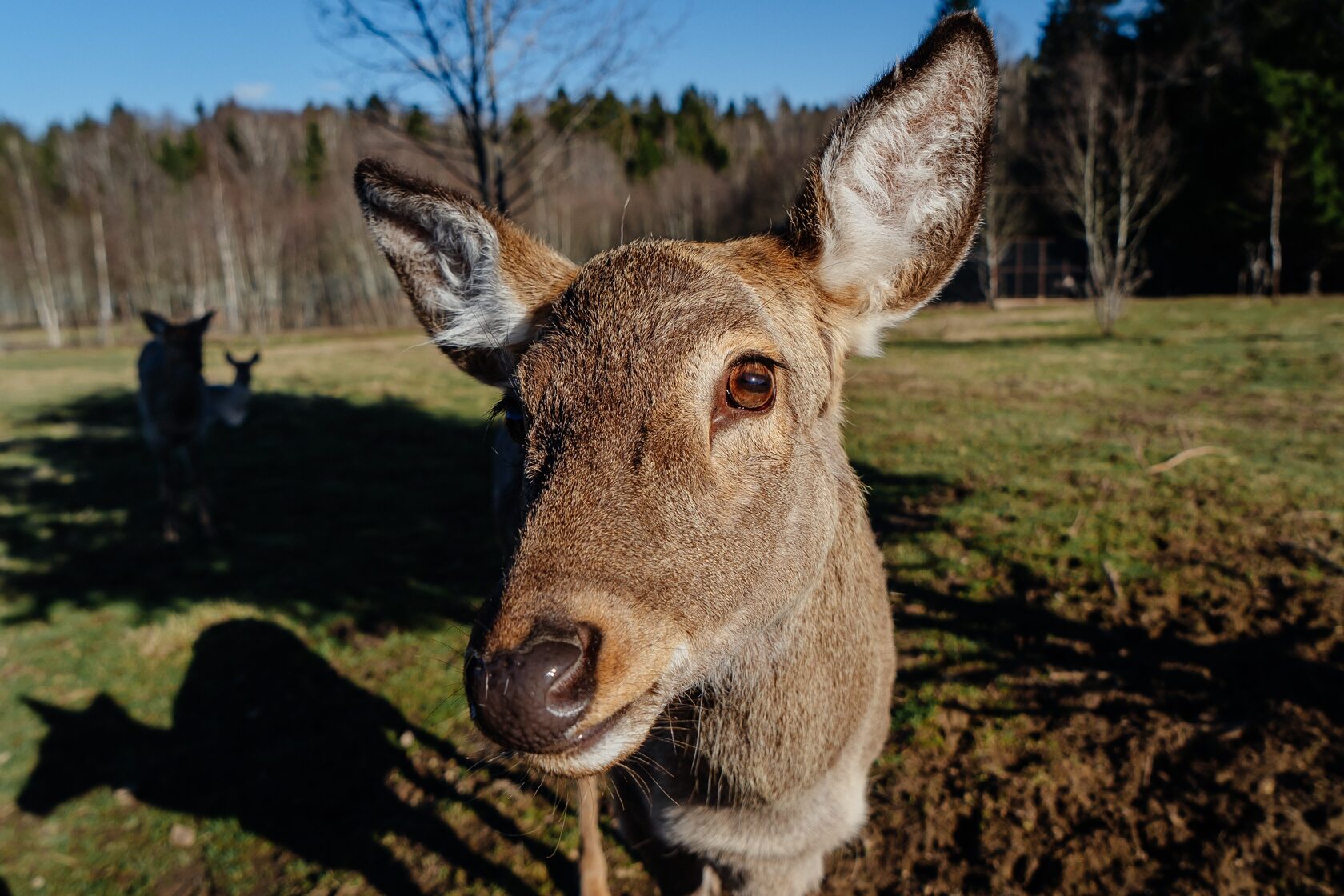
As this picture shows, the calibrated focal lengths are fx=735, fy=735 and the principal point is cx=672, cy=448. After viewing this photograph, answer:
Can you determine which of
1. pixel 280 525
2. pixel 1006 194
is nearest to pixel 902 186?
pixel 280 525

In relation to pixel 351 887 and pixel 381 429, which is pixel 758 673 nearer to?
pixel 351 887

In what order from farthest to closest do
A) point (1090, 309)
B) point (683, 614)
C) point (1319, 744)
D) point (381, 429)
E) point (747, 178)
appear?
point (1090, 309), point (747, 178), point (381, 429), point (1319, 744), point (683, 614)

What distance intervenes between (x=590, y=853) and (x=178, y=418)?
31.9 feet

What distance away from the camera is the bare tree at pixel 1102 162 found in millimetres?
26219

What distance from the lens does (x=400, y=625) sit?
7.37 meters

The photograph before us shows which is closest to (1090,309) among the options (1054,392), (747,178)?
(747,178)

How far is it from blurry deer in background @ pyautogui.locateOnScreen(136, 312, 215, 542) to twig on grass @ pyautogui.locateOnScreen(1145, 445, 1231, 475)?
12.6 m

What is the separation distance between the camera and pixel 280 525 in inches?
416

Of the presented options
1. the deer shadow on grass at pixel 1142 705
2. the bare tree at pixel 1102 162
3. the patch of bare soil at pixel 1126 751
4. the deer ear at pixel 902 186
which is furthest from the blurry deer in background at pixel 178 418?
the bare tree at pixel 1102 162

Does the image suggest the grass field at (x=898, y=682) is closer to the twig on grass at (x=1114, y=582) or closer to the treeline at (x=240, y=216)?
the twig on grass at (x=1114, y=582)

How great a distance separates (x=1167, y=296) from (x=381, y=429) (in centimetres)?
4306

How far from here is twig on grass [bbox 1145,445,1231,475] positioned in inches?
374

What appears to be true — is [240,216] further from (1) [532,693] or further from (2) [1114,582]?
(1) [532,693]

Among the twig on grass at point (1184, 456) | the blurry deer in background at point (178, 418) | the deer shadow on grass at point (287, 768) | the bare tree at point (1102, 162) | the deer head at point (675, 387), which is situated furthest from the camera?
the bare tree at point (1102, 162)
